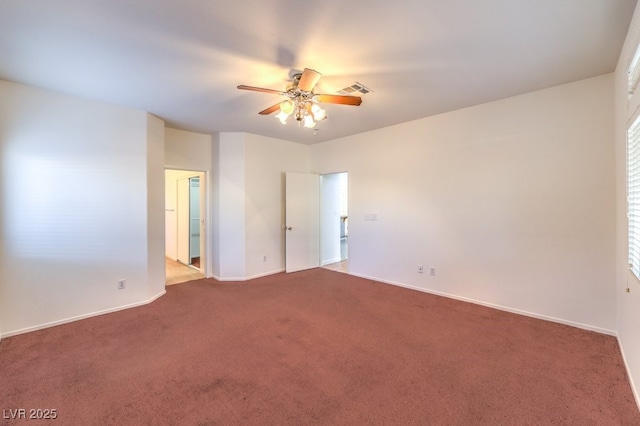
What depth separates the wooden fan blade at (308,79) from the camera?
7.05 ft

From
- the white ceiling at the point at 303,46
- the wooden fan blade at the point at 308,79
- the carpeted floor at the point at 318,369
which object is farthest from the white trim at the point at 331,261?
the wooden fan blade at the point at 308,79

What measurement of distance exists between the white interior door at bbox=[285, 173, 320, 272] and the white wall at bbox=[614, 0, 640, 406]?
4295mm

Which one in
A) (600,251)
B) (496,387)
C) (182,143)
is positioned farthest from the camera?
(182,143)

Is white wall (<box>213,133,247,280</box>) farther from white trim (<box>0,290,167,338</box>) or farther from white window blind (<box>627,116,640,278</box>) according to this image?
white window blind (<box>627,116,640,278</box>)

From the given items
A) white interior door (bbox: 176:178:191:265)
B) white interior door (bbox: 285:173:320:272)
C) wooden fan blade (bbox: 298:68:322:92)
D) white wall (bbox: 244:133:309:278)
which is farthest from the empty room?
white interior door (bbox: 176:178:191:265)

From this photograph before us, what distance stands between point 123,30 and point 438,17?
226 centimetres

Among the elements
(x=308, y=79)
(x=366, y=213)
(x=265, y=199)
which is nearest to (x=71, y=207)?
(x=265, y=199)

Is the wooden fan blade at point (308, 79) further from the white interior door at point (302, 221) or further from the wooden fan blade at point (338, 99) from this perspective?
the white interior door at point (302, 221)

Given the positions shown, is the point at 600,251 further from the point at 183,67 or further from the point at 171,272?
the point at 171,272

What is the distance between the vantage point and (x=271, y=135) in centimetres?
491

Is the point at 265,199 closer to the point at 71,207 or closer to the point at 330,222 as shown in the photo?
the point at 330,222

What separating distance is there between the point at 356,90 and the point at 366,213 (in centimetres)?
235

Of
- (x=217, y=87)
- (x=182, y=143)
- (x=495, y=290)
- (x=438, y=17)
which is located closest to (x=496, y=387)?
(x=495, y=290)

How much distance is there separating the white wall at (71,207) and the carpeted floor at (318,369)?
37 cm
